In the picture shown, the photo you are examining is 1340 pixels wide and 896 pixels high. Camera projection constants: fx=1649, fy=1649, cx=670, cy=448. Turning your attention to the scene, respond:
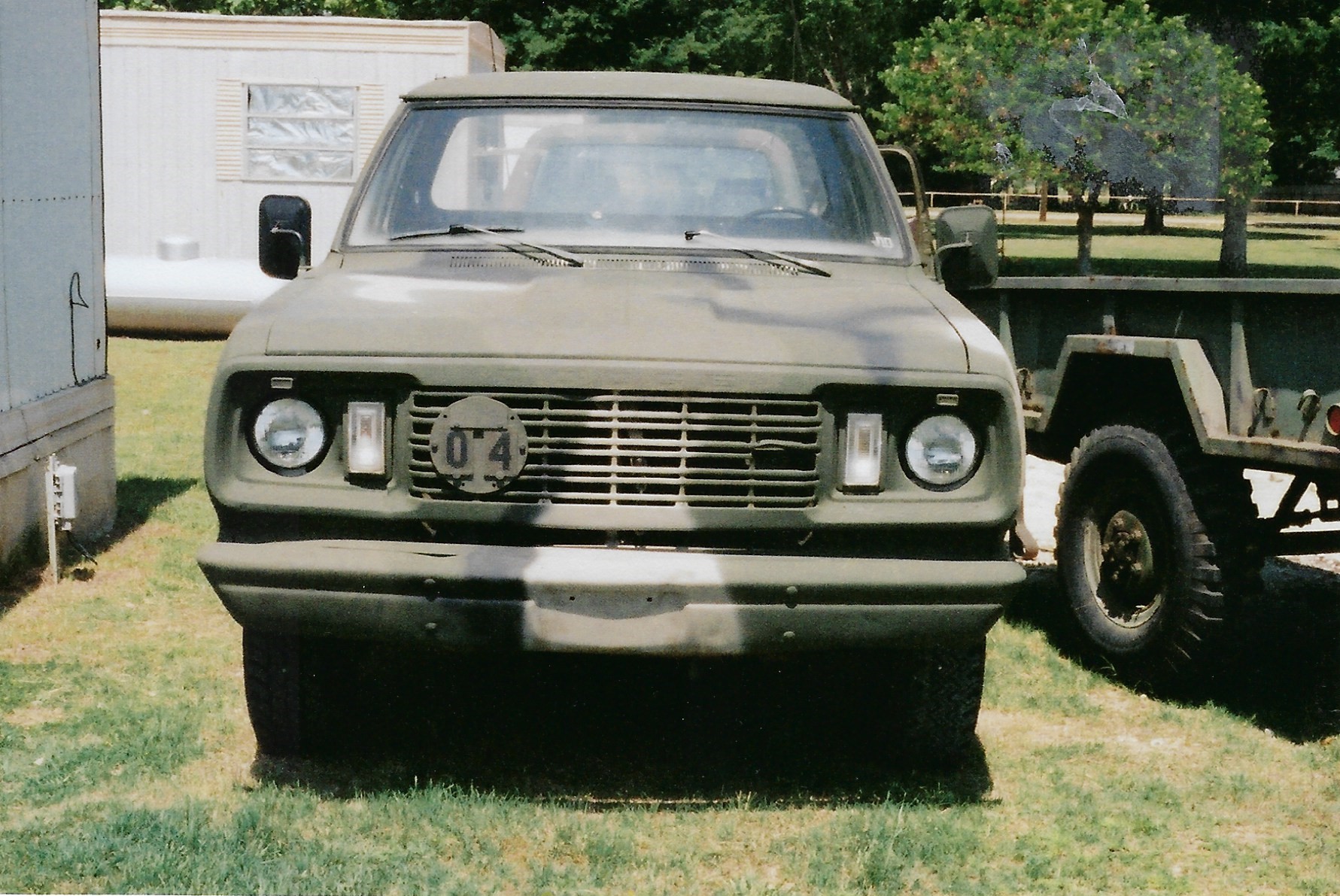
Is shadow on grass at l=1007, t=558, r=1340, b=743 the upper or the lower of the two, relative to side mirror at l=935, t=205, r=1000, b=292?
lower

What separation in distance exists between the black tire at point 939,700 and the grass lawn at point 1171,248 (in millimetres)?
18273

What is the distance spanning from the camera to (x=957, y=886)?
153 inches

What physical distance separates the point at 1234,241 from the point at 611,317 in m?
29.0

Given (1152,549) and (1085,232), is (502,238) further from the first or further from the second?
(1085,232)

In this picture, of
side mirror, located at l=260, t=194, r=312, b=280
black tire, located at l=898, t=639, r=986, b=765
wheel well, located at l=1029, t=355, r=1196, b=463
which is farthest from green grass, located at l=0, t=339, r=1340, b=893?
side mirror, located at l=260, t=194, r=312, b=280

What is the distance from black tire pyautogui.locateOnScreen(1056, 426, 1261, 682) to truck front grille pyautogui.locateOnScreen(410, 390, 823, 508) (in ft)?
6.12

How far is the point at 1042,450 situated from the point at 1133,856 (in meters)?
2.71

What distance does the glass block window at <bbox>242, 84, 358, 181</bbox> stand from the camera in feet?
60.8

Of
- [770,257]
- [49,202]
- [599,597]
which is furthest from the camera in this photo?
[49,202]

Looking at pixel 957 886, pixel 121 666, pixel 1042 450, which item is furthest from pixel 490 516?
pixel 1042 450

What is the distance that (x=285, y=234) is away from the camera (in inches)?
205

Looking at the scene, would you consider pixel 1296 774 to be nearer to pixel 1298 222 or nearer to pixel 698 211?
pixel 698 211

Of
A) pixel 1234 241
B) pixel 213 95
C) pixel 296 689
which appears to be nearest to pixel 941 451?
pixel 296 689

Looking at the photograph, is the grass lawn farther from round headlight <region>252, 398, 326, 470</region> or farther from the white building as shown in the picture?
round headlight <region>252, 398, 326, 470</region>
